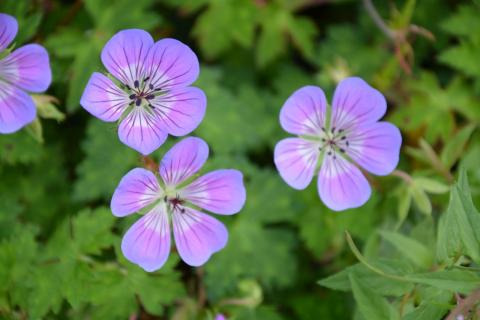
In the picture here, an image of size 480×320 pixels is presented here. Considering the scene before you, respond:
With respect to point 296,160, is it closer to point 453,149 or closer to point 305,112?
point 305,112

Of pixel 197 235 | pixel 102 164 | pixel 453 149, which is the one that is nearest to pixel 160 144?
pixel 197 235

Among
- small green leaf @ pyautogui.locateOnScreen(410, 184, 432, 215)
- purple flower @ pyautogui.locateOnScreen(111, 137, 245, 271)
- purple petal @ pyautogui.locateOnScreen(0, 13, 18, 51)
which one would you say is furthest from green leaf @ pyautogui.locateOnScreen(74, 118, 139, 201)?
small green leaf @ pyautogui.locateOnScreen(410, 184, 432, 215)

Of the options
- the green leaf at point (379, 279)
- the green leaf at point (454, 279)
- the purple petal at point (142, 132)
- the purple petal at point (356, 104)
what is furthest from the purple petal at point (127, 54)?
the green leaf at point (454, 279)

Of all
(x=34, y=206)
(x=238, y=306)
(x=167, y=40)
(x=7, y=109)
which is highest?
(x=167, y=40)

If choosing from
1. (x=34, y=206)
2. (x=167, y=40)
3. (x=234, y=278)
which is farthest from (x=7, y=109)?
(x=234, y=278)

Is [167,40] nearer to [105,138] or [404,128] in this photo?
[105,138]

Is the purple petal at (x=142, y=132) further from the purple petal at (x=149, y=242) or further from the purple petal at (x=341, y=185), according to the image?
the purple petal at (x=341, y=185)
